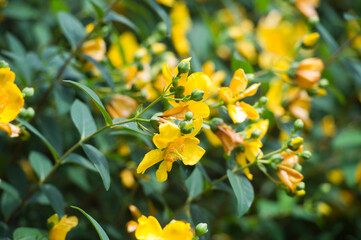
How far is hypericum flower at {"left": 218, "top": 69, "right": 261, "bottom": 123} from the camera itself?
36.5 inches

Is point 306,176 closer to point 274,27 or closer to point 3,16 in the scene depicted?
point 274,27

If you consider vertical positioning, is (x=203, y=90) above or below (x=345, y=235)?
above

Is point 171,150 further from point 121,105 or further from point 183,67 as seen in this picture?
point 121,105

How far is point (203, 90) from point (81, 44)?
21.6 inches

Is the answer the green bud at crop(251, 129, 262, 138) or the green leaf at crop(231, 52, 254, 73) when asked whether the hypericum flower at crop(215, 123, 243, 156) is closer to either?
the green bud at crop(251, 129, 262, 138)

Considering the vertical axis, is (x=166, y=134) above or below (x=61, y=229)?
above

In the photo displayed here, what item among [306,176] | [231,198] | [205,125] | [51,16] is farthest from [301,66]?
[51,16]

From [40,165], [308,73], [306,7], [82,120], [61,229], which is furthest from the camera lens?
[306,7]

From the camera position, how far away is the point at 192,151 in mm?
852

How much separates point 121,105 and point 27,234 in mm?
511

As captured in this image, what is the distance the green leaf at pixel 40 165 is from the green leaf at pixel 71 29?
372 millimetres

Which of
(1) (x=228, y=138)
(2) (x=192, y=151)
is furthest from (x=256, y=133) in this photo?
(2) (x=192, y=151)

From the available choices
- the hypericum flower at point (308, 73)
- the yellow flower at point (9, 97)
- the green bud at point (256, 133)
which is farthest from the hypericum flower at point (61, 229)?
the hypericum flower at point (308, 73)

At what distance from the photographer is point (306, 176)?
186cm
